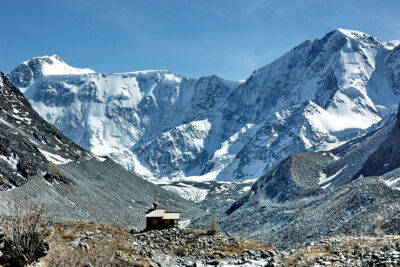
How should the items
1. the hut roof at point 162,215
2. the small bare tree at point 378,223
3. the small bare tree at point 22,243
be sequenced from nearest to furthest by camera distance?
the small bare tree at point 22,243 → the hut roof at point 162,215 → the small bare tree at point 378,223

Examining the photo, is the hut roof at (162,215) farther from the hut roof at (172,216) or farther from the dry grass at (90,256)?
the dry grass at (90,256)

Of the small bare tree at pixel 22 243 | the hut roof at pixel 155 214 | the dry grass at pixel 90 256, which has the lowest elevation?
the hut roof at pixel 155 214

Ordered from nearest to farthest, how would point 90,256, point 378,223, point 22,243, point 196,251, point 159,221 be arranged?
point 22,243, point 90,256, point 196,251, point 159,221, point 378,223

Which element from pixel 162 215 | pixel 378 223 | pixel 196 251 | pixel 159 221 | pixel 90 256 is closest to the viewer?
pixel 90 256

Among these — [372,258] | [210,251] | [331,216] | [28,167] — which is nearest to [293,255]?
[372,258]

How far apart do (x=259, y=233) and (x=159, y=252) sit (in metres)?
112

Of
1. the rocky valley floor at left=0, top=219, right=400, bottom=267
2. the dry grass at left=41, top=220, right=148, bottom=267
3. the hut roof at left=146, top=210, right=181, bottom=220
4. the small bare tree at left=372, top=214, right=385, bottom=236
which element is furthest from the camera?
the small bare tree at left=372, top=214, right=385, bottom=236

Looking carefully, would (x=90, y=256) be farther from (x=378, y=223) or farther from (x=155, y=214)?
(x=378, y=223)

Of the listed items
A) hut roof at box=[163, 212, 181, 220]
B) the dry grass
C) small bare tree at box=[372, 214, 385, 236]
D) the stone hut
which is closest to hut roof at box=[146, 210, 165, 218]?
the stone hut

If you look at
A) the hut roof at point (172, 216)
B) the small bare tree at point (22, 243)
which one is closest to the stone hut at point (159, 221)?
the hut roof at point (172, 216)

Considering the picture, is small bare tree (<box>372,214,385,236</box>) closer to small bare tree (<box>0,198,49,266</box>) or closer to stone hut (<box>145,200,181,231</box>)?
stone hut (<box>145,200,181,231</box>)

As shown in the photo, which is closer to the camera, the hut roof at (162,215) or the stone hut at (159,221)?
the stone hut at (159,221)

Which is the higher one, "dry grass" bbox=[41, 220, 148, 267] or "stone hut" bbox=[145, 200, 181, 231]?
"dry grass" bbox=[41, 220, 148, 267]

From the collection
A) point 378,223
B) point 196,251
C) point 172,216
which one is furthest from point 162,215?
point 378,223
